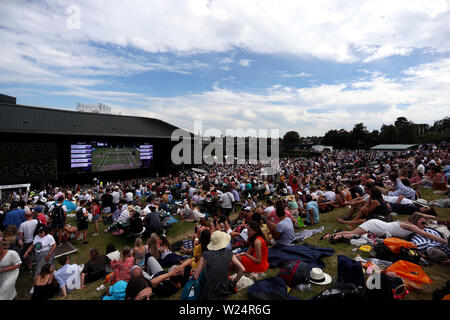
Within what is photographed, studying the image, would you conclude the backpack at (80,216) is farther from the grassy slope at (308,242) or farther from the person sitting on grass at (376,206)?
the person sitting on grass at (376,206)

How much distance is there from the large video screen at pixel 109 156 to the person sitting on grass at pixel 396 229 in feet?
77.4

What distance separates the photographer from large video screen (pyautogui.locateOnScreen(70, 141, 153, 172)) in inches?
836

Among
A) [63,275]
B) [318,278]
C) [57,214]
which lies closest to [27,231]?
[57,214]

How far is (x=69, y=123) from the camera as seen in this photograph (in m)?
22.0

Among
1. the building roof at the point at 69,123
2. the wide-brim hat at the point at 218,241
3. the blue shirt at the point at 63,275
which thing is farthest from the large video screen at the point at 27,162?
the wide-brim hat at the point at 218,241

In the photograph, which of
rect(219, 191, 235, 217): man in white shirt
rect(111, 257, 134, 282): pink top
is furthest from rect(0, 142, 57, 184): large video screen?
rect(111, 257, 134, 282): pink top

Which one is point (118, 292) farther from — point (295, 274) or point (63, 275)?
point (295, 274)

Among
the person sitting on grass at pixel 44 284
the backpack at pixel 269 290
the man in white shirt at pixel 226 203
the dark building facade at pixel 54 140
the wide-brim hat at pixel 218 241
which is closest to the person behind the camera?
the backpack at pixel 269 290

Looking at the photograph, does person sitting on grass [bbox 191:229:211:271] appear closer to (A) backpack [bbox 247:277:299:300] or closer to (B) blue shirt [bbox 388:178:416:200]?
(A) backpack [bbox 247:277:299:300]

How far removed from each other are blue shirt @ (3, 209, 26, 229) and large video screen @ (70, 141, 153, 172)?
1671cm

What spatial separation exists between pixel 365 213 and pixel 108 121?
91.8 ft

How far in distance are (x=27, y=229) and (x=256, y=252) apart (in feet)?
20.4

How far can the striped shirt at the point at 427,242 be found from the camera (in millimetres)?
3757
